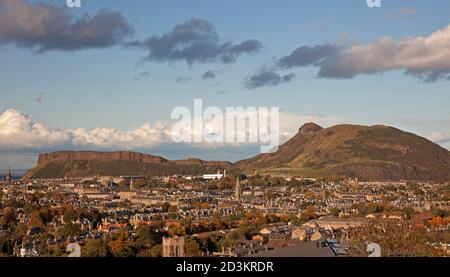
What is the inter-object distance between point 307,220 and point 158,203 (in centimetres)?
1755

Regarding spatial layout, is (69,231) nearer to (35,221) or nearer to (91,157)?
(35,221)

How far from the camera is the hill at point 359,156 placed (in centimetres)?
8925

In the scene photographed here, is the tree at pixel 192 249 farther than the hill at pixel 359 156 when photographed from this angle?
No

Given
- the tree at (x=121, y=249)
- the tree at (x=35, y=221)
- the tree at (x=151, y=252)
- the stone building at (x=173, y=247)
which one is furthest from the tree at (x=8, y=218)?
the tree at (x=151, y=252)

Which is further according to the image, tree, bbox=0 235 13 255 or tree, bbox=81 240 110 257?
tree, bbox=0 235 13 255

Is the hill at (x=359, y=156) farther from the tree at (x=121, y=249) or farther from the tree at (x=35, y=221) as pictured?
the tree at (x=121, y=249)

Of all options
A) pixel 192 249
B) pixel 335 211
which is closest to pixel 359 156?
pixel 335 211

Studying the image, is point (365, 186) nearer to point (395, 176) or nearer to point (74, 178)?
point (395, 176)

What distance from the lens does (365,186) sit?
69.8 metres

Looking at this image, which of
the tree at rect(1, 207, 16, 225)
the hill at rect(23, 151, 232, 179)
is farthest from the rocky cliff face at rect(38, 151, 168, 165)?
the tree at rect(1, 207, 16, 225)

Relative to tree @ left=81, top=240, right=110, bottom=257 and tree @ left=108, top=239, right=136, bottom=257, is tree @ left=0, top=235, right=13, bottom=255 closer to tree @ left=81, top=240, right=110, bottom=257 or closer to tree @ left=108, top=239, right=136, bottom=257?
tree @ left=81, top=240, right=110, bottom=257

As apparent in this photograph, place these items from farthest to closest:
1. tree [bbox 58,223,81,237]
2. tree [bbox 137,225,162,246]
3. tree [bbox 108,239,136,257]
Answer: tree [bbox 58,223,81,237]
tree [bbox 137,225,162,246]
tree [bbox 108,239,136,257]

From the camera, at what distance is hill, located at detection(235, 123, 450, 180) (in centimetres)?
8925
